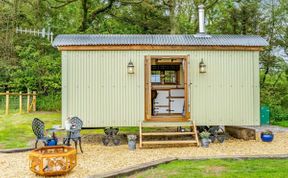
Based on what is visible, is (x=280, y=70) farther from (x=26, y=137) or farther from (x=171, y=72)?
(x=26, y=137)

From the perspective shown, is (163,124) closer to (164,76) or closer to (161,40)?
(161,40)

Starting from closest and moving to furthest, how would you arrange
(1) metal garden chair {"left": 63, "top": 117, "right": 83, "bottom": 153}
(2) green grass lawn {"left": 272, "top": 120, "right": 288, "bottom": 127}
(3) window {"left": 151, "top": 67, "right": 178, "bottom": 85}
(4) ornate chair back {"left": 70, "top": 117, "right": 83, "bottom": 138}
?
1. (1) metal garden chair {"left": 63, "top": 117, "right": 83, "bottom": 153}
2. (4) ornate chair back {"left": 70, "top": 117, "right": 83, "bottom": 138}
3. (3) window {"left": 151, "top": 67, "right": 178, "bottom": 85}
4. (2) green grass lawn {"left": 272, "top": 120, "right": 288, "bottom": 127}

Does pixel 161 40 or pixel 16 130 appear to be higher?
pixel 161 40

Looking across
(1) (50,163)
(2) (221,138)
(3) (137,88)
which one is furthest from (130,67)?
(1) (50,163)

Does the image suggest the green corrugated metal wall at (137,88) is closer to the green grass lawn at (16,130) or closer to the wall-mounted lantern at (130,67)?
the wall-mounted lantern at (130,67)

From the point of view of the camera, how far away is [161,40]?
29.5ft

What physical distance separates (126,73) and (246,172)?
4272 mm

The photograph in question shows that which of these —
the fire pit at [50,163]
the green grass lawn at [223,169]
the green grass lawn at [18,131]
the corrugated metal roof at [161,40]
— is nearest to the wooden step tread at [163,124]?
the corrugated metal roof at [161,40]

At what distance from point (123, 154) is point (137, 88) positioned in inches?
79.7

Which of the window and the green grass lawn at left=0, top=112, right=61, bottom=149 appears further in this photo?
the window

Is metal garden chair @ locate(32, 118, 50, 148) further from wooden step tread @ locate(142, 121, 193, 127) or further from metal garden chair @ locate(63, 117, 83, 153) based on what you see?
wooden step tread @ locate(142, 121, 193, 127)

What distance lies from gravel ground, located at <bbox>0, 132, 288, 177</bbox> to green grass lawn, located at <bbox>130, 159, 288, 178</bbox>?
0.72 meters

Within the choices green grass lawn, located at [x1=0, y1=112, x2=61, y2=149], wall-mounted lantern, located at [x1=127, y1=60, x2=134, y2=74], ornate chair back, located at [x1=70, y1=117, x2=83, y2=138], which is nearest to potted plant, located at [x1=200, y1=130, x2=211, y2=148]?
wall-mounted lantern, located at [x1=127, y1=60, x2=134, y2=74]

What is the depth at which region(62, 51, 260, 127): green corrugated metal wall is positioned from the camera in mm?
8633
